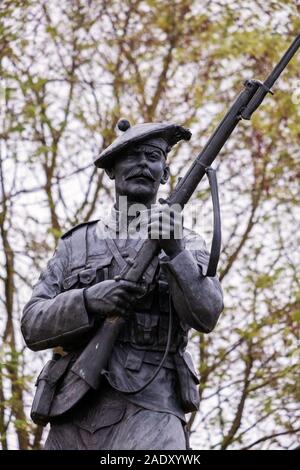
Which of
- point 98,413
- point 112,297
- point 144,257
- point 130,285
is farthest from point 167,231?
point 98,413

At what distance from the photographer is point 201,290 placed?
834cm

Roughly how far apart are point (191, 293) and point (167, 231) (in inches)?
13.6

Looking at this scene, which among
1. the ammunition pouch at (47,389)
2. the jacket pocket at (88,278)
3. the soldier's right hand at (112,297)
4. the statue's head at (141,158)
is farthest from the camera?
the statue's head at (141,158)

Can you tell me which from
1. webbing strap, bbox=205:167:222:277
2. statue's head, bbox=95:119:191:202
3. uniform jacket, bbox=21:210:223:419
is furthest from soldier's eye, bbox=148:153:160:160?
uniform jacket, bbox=21:210:223:419

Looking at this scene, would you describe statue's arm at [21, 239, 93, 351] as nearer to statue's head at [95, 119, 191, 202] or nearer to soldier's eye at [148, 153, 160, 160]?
statue's head at [95, 119, 191, 202]

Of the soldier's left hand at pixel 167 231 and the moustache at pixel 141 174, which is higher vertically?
the moustache at pixel 141 174

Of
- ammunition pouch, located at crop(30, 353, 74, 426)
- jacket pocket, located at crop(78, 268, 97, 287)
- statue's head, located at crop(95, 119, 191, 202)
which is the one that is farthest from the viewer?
statue's head, located at crop(95, 119, 191, 202)

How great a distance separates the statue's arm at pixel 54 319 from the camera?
838 cm

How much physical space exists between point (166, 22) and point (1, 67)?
193cm

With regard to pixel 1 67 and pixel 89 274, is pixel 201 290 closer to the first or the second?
pixel 89 274

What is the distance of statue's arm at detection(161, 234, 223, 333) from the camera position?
27.3ft

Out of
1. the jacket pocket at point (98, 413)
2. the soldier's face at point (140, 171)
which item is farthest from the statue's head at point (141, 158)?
the jacket pocket at point (98, 413)

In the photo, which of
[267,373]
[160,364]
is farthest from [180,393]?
[267,373]

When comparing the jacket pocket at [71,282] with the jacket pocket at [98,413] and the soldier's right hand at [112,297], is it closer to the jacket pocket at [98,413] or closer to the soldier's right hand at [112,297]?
the soldier's right hand at [112,297]
